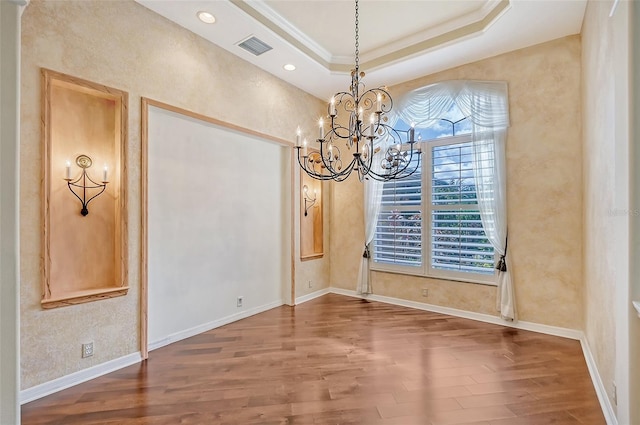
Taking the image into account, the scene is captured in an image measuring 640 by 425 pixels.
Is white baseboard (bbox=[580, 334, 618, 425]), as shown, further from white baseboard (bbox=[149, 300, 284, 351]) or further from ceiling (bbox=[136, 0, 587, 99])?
white baseboard (bbox=[149, 300, 284, 351])

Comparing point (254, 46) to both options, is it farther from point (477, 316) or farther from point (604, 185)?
point (477, 316)

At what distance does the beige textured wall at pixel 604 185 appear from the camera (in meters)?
1.72

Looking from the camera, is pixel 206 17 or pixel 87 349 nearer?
pixel 87 349

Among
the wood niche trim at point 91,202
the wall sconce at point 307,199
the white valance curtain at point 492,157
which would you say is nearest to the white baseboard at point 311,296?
the wall sconce at point 307,199

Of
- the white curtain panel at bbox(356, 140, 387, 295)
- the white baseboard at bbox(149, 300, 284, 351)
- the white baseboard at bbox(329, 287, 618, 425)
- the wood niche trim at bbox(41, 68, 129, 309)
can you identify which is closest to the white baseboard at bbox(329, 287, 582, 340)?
the white baseboard at bbox(329, 287, 618, 425)

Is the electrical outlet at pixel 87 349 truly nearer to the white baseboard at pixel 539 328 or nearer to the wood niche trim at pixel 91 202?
the wood niche trim at pixel 91 202

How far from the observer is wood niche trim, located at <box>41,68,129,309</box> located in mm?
2606

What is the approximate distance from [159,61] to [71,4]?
740mm

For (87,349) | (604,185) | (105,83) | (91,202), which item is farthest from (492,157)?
(87,349)

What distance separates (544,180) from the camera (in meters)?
3.55

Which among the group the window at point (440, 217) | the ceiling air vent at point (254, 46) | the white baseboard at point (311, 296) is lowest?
the white baseboard at point (311, 296)

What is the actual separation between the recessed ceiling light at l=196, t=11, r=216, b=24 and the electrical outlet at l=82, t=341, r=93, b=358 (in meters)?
3.31

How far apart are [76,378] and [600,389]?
4.21 m

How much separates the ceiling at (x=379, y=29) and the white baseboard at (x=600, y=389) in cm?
337
